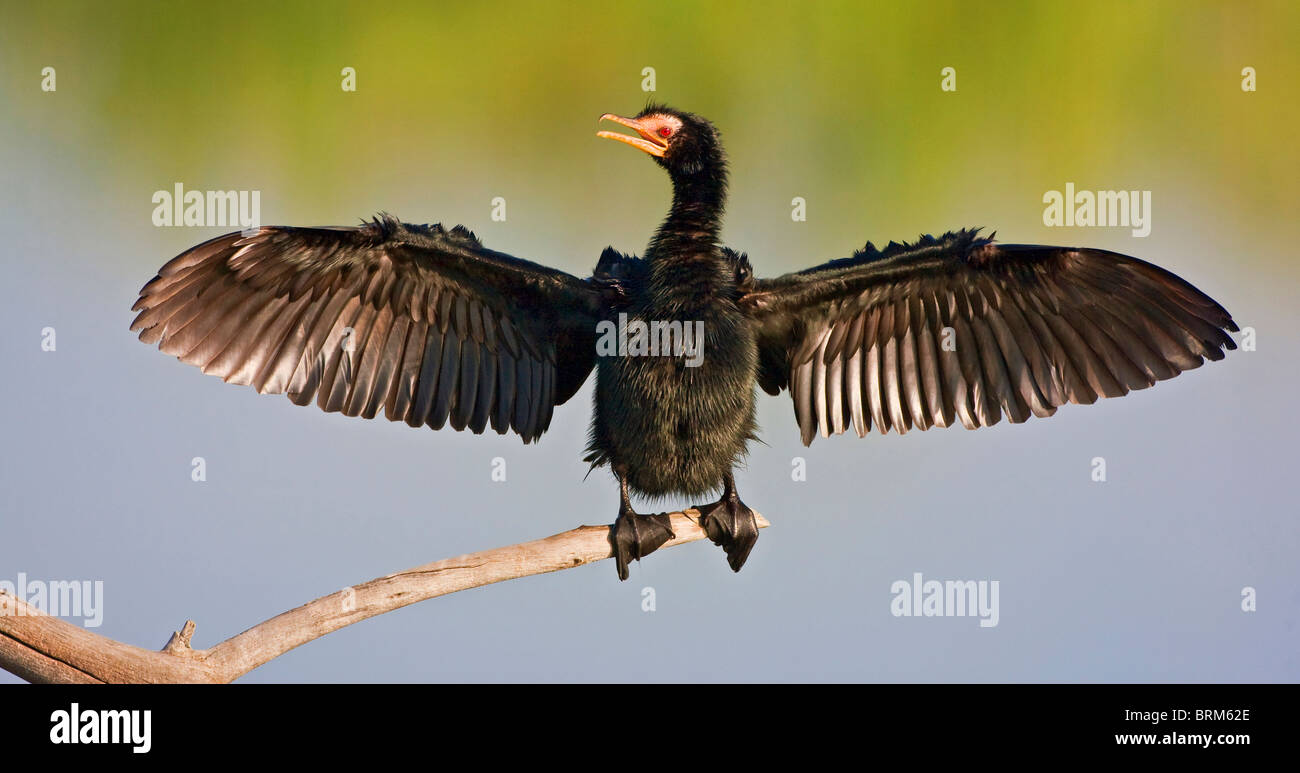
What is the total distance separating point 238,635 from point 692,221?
104 inches

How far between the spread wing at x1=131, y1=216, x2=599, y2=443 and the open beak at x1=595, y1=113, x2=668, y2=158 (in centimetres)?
69

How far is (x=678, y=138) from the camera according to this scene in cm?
534

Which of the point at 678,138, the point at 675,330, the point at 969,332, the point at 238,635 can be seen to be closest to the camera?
the point at 238,635

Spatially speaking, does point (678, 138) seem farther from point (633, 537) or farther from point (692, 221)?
point (633, 537)

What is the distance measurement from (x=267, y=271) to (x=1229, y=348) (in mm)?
4498

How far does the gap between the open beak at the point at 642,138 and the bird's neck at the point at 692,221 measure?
0.17 metres

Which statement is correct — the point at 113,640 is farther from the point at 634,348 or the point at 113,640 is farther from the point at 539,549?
the point at 634,348

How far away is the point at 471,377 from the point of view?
18.5ft

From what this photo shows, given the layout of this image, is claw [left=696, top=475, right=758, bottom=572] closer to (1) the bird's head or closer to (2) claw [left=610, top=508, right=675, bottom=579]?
(2) claw [left=610, top=508, right=675, bottom=579]

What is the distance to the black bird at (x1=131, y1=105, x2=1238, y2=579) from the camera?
5.16 metres

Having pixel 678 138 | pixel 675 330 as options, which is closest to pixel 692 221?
pixel 678 138

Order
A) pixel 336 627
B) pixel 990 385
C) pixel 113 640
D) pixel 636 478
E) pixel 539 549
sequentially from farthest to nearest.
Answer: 1. pixel 990 385
2. pixel 636 478
3. pixel 539 549
4. pixel 336 627
5. pixel 113 640

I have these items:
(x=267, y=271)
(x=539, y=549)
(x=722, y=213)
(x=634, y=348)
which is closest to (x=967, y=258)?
(x=722, y=213)

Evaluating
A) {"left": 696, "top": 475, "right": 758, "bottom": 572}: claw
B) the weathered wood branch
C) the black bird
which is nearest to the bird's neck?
the black bird
